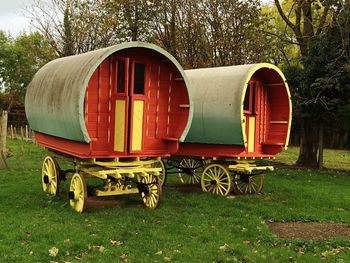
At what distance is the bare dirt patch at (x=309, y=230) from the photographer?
29.1 feet

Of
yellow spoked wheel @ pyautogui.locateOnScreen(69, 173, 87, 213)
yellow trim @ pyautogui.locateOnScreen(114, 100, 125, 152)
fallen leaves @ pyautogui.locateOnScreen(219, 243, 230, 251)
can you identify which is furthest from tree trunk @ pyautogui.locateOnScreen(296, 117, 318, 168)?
fallen leaves @ pyautogui.locateOnScreen(219, 243, 230, 251)

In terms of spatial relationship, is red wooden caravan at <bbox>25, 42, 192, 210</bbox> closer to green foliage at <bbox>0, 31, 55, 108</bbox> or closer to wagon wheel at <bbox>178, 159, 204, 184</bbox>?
Answer: wagon wheel at <bbox>178, 159, 204, 184</bbox>

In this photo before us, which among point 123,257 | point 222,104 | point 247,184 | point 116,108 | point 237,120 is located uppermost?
point 222,104

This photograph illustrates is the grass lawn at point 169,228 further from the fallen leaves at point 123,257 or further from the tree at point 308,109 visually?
the tree at point 308,109

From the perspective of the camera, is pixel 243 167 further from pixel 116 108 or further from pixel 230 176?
pixel 116 108

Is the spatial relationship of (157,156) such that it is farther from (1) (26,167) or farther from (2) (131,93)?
(1) (26,167)

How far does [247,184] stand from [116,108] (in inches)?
213

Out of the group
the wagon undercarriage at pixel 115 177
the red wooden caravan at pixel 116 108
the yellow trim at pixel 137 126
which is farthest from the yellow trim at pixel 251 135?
the yellow trim at pixel 137 126

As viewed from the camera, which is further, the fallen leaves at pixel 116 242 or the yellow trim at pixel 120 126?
the yellow trim at pixel 120 126

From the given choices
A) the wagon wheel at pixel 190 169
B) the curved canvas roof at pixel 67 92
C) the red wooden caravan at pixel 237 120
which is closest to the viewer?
the curved canvas roof at pixel 67 92

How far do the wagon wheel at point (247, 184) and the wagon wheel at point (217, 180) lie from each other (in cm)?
88

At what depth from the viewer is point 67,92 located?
9.68 m

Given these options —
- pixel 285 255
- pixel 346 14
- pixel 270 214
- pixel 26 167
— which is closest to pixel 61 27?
pixel 26 167

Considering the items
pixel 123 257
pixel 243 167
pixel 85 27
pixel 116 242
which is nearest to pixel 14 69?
pixel 85 27
